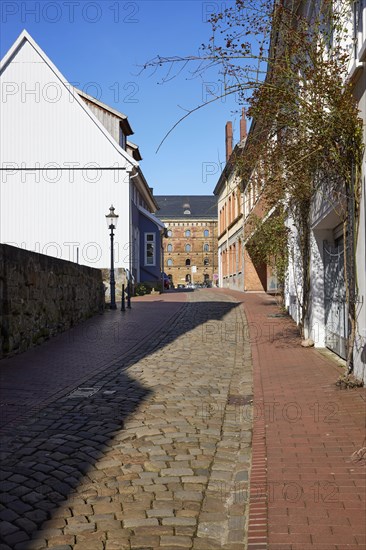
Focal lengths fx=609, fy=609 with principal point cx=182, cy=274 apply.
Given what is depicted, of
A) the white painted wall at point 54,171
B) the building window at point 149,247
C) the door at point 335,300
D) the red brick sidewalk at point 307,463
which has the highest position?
the white painted wall at point 54,171

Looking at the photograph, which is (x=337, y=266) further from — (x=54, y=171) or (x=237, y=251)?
(x=237, y=251)

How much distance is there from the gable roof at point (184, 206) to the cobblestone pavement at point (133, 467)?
8437 centimetres

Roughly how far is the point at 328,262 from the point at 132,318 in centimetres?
845

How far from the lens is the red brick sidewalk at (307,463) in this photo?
11.5ft

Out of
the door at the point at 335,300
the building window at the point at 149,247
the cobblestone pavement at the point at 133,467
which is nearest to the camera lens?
the cobblestone pavement at the point at 133,467

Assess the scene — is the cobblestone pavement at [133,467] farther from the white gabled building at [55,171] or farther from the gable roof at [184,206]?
the gable roof at [184,206]

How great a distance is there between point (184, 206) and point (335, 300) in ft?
285

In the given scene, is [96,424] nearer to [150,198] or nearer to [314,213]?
[314,213]

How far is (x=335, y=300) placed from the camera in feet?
33.8

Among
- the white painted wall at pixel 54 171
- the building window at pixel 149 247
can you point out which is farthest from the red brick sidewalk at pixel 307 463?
the building window at pixel 149 247

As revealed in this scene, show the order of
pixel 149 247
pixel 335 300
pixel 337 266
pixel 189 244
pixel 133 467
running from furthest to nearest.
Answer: pixel 189 244 < pixel 149 247 < pixel 335 300 < pixel 337 266 < pixel 133 467

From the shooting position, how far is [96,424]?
6309 mm

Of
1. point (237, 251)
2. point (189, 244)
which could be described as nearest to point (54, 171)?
point (237, 251)

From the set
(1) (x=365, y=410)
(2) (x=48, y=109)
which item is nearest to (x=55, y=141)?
(2) (x=48, y=109)
